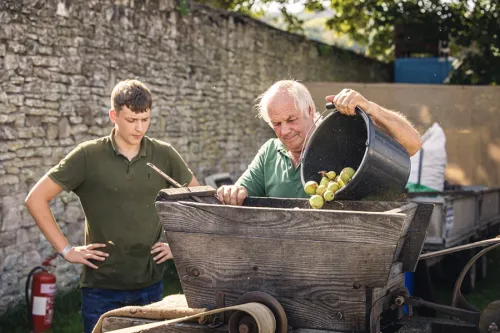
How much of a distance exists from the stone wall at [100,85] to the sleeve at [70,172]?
120 inches

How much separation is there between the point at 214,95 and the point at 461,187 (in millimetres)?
3440

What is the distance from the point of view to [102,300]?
4402mm

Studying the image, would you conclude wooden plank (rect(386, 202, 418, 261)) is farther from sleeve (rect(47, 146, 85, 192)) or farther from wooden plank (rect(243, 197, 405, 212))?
sleeve (rect(47, 146, 85, 192))

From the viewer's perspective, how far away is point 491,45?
51.0 ft

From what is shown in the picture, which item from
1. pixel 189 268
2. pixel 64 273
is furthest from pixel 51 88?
pixel 189 268

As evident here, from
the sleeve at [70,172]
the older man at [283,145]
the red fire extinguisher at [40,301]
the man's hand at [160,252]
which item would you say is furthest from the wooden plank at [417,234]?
the red fire extinguisher at [40,301]

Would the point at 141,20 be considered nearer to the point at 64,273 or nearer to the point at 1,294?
the point at 64,273

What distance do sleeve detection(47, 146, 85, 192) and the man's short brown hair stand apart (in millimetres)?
331

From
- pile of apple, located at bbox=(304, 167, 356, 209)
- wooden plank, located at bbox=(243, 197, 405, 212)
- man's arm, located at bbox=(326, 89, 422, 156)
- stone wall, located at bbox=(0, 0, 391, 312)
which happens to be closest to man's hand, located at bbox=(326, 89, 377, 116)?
man's arm, located at bbox=(326, 89, 422, 156)

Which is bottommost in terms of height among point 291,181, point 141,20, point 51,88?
point 291,181

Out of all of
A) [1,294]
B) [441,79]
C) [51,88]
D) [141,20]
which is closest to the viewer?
[1,294]

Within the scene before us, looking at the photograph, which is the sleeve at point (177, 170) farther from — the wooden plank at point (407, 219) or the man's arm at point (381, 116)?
the wooden plank at point (407, 219)

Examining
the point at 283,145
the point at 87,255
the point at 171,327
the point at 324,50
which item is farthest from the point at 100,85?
the point at 324,50

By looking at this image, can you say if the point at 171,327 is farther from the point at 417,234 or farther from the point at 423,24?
the point at 423,24
